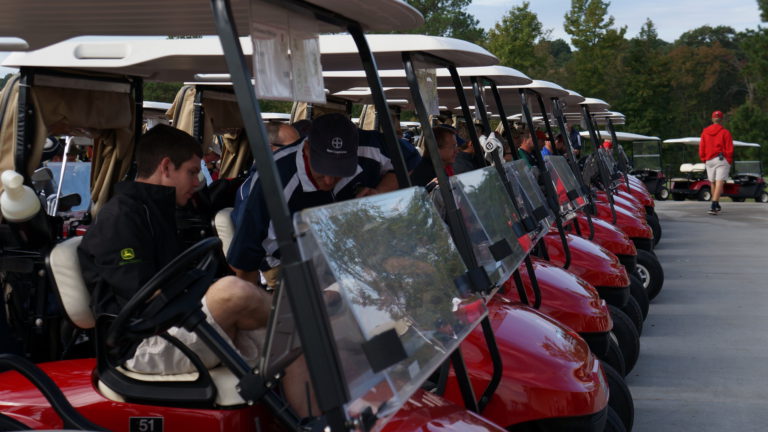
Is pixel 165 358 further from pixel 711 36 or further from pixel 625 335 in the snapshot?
pixel 711 36

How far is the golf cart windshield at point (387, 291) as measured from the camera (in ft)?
5.89

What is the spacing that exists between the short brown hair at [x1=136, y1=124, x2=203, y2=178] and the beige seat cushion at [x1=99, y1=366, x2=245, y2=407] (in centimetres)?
92

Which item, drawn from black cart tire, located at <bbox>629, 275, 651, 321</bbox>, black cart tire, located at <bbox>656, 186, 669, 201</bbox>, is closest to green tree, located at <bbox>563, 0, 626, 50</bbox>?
black cart tire, located at <bbox>656, 186, 669, 201</bbox>

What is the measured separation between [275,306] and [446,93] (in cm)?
636

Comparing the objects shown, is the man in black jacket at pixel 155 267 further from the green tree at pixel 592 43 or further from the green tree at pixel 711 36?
the green tree at pixel 711 36

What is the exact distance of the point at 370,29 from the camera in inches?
107

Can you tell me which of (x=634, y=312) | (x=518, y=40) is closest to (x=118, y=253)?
(x=634, y=312)

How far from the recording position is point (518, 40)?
3200 cm

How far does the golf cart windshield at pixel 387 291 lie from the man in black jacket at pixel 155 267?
1.07 ft

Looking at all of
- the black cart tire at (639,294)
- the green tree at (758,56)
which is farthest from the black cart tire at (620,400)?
the green tree at (758,56)

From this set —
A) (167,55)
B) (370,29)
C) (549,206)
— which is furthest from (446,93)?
(370,29)

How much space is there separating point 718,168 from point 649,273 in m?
10.4

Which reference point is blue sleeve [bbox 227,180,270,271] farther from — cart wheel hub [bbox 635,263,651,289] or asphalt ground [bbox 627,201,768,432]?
cart wheel hub [bbox 635,263,651,289]

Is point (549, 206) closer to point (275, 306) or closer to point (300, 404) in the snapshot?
point (300, 404)
